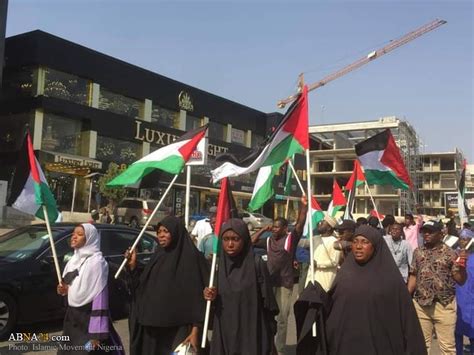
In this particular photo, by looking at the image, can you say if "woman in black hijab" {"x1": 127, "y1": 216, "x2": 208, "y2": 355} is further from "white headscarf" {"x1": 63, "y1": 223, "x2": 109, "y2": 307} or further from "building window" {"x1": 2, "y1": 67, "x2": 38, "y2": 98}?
"building window" {"x1": 2, "y1": 67, "x2": 38, "y2": 98}

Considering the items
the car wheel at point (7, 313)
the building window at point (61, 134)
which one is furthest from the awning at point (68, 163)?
→ the car wheel at point (7, 313)

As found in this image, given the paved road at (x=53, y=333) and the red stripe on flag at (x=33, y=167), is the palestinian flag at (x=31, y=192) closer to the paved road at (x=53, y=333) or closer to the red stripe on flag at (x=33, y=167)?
the red stripe on flag at (x=33, y=167)

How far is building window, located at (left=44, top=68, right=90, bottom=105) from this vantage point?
30.5 meters

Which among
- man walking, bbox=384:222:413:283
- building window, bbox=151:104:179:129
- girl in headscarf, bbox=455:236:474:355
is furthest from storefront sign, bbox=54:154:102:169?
girl in headscarf, bbox=455:236:474:355

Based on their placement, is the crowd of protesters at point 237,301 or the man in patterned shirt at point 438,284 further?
the man in patterned shirt at point 438,284

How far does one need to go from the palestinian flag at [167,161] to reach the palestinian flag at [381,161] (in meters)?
4.30

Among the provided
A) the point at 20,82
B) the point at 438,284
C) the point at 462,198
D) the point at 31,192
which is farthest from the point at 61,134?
the point at 438,284

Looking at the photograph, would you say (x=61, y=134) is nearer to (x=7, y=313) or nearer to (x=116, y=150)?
(x=116, y=150)

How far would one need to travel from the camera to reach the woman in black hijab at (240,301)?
12.3ft

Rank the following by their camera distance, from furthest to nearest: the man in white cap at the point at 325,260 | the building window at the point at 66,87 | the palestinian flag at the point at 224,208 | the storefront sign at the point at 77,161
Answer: the building window at the point at 66,87 < the storefront sign at the point at 77,161 < the man in white cap at the point at 325,260 < the palestinian flag at the point at 224,208

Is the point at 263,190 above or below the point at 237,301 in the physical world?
above

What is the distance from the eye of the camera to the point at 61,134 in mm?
31375

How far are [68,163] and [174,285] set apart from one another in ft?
92.6

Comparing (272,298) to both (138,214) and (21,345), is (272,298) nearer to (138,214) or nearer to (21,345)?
(21,345)
